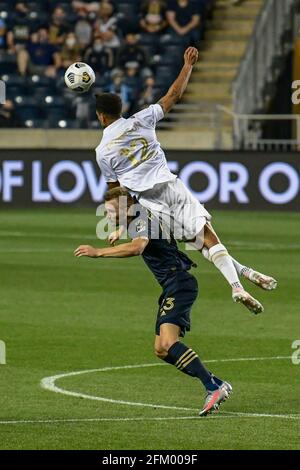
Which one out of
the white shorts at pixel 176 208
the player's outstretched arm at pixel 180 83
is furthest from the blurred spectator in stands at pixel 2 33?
the white shorts at pixel 176 208

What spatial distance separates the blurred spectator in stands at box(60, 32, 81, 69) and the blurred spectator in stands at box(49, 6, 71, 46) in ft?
0.97

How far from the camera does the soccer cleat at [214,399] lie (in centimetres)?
1059

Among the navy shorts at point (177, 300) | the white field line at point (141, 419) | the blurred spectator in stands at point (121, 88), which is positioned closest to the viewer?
the white field line at point (141, 419)

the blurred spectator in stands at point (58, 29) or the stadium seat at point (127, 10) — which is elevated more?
the stadium seat at point (127, 10)

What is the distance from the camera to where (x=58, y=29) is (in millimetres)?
34844

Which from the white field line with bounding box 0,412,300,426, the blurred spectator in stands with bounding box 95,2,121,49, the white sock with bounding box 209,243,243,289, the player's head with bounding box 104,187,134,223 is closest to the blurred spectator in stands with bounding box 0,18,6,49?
the blurred spectator in stands with bounding box 95,2,121,49

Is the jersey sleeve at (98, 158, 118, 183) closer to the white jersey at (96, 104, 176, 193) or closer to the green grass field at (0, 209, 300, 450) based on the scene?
the white jersey at (96, 104, 176, 193)

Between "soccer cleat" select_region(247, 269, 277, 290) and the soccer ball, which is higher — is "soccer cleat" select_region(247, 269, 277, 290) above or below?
below

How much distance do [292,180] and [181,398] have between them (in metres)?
17.7

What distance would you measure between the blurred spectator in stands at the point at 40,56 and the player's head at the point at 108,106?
918 inches

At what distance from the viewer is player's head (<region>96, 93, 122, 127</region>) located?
36.2 feet

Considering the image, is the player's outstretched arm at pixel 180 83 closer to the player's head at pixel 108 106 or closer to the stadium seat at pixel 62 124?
the player's head at pixel 108 106

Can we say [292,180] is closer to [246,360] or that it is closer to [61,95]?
[61,95]

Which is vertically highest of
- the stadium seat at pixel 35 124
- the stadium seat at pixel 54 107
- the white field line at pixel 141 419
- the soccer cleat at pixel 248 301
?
the soccer cleat at pixel 248 301
